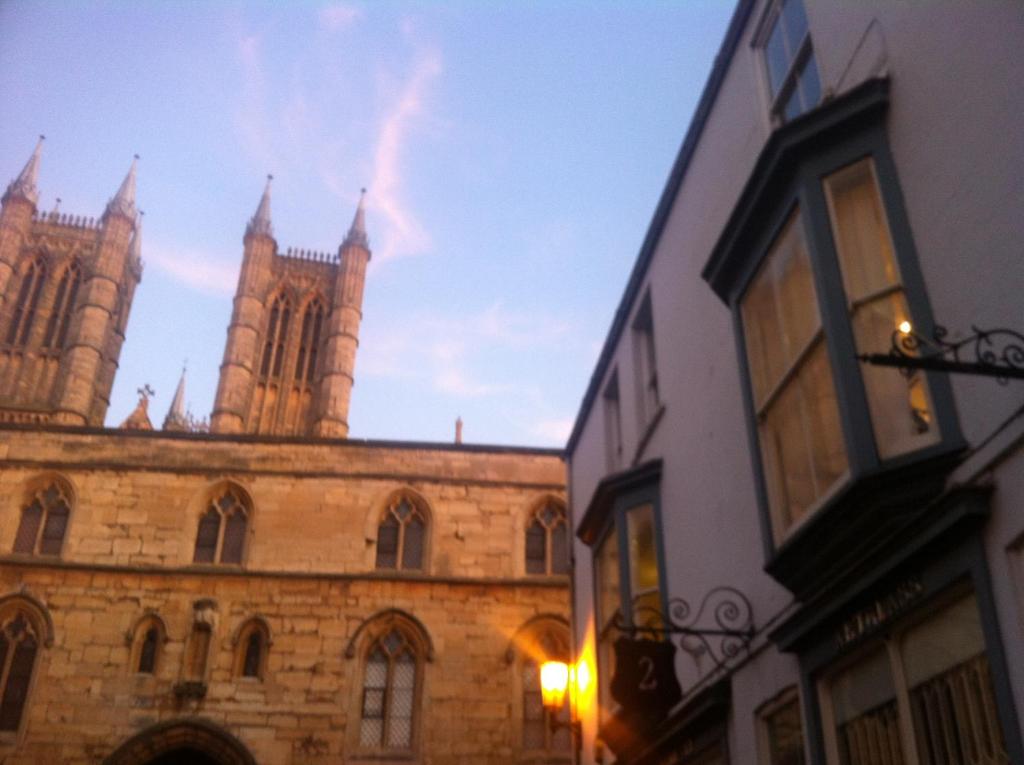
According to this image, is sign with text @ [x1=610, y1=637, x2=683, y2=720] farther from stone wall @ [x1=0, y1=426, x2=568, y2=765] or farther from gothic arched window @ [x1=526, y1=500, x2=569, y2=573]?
gothic arched window @ [x1=526, y1=500, x2=569, y2=573]

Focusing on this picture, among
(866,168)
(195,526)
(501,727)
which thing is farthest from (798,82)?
(195,526)

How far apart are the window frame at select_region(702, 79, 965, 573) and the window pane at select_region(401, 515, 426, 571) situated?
1532 centimetres

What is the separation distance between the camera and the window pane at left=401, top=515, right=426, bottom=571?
72.1 ft

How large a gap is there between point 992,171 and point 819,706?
347 centimetres

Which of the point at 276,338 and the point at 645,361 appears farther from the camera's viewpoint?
the point at 276,338

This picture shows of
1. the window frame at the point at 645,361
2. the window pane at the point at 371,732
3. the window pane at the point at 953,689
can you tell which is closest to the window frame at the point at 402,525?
the window pane at the point at 371,732

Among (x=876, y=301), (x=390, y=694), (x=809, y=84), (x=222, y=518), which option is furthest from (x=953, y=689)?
(x=222, y=518)

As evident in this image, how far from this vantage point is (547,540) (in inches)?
885

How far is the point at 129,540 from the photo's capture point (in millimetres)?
21375

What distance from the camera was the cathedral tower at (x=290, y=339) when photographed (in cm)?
5725

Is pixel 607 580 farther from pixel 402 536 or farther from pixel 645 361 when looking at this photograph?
pixel 402 536

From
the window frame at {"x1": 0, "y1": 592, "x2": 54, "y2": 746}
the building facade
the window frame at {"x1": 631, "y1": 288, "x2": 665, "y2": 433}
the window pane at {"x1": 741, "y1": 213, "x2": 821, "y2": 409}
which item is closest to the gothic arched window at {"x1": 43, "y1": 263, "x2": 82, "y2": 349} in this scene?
the window frame at {"x1": 0, "y1": 592, "x2": 54, "y2": 746}

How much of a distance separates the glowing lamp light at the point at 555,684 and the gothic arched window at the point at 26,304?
174ft

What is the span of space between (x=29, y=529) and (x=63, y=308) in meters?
40.1
